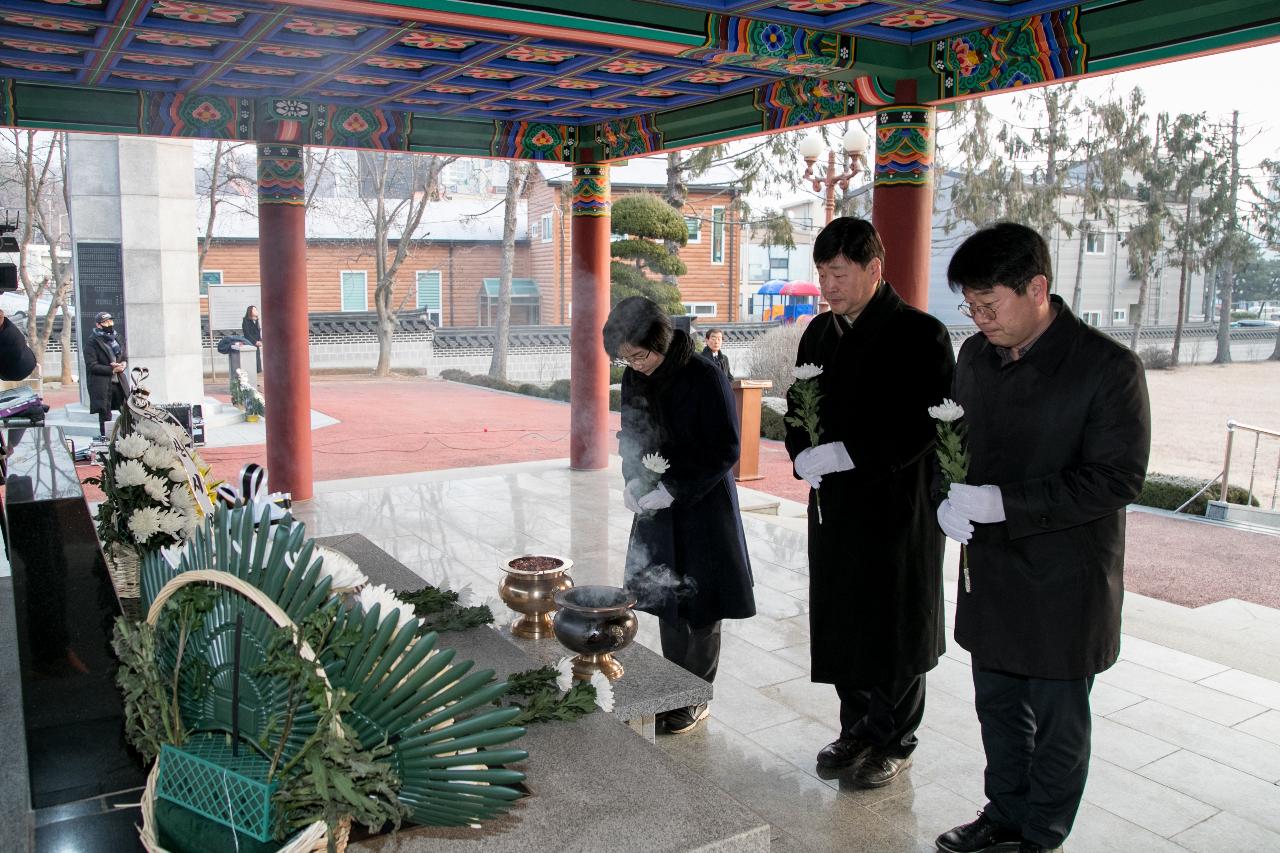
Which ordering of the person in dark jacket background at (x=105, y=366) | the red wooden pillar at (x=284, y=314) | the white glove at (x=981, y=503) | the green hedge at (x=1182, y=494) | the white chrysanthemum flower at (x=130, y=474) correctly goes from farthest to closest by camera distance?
the person in dark jacket background at (x=105, y=366) → the green hedge at (x=1182, y=494) → the red wooden pillar at (x=284, y=314) → the white chrysanthemum flower at (x=130, y=474) → the white glove at (x=981, y=503)

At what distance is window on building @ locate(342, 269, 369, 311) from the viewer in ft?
92.2

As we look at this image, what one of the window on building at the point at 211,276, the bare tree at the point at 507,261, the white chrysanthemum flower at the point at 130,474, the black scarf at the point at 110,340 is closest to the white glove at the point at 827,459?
the white chrysanthemum flower at the point at 130,474

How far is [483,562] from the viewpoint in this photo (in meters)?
7.05

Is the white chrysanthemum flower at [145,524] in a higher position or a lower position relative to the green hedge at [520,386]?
higher

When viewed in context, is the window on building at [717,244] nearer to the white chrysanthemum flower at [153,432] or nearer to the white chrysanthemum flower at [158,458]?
the white chrysanthemum flower at [153,432]

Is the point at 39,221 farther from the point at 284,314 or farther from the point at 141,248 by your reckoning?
the point at 284,314

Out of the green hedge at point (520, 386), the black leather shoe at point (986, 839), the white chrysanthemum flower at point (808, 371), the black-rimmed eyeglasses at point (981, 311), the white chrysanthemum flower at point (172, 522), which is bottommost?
the green hedge at point (520, 386)

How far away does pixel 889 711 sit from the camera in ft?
12.0

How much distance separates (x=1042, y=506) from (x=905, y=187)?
13.6 feet

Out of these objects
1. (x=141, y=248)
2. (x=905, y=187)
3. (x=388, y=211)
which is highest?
(x=388, y=211)

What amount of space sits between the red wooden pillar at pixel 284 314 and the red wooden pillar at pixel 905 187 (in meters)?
5.01

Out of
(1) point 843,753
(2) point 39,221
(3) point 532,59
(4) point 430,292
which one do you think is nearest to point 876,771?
(1) point 843,753

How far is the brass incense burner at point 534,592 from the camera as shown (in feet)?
11.6

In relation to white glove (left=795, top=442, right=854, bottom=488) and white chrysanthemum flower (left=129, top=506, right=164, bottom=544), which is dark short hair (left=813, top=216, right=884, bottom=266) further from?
white chrysanthemum flower (left=129, top=506, right=164, bottom=544)
